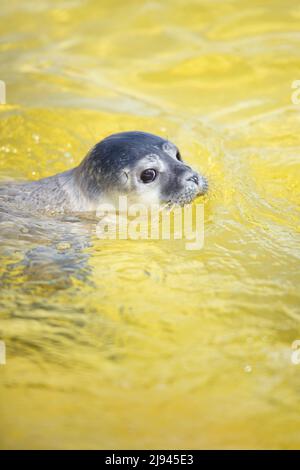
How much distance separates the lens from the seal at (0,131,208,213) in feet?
Result: 13.1

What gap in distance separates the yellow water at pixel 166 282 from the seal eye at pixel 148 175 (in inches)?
18.6

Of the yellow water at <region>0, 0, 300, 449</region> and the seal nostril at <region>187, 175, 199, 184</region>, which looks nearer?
the yellow water at <region>0, 0, 300, 449</region>

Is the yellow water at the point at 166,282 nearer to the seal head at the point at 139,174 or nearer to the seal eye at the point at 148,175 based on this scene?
the seal head at the point at 139,174

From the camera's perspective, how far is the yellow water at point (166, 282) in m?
2.41

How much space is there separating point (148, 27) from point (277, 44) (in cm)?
163

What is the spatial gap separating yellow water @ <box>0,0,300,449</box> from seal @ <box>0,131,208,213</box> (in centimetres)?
31

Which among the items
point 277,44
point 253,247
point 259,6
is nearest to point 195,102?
point 277,44

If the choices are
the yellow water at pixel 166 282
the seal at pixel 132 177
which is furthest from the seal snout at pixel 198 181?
the yellow water at pixel 166 282

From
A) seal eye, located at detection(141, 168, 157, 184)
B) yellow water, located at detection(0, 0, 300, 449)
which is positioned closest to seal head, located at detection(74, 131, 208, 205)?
seal eye, located at detection(141, 168, 157, 184)

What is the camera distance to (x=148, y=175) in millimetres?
4023

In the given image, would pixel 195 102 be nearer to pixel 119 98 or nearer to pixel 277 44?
pixel 119 98

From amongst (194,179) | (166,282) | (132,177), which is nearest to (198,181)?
(194,179)

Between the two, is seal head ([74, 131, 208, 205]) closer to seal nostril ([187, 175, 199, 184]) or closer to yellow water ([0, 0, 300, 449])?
seal nostril ([187, 175, 199, 184])

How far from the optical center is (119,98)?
634 centimetres
